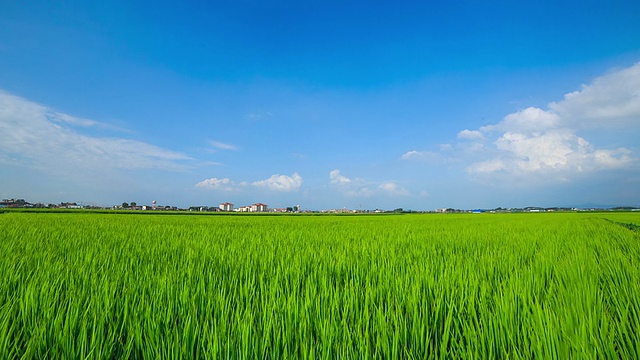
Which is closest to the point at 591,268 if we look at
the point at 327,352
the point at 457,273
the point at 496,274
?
the point at 496,274

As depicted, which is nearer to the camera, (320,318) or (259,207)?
(320,318)

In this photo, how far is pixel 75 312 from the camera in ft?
4.61

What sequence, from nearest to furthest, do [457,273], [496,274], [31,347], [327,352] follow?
[327,352], [31,347], [457,273], [496,274]

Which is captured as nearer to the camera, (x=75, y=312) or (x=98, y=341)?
(x=98, y=341)

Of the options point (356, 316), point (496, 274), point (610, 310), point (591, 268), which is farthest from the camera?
point (591, 268)

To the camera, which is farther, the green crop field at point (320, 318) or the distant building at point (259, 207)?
the distant building at point (259, 207)

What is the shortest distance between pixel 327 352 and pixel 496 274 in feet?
7.13

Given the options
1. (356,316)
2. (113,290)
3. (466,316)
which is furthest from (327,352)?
(113,290)

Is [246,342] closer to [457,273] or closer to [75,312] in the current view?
[75,312]

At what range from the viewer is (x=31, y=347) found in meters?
1.11

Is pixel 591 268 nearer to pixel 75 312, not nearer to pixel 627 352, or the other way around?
pixel 627 352

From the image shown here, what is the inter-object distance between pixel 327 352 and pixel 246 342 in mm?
277

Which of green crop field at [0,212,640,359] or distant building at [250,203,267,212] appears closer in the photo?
green crop field at [0,212,640,359]

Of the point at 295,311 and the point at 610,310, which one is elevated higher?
the point at 295,311
